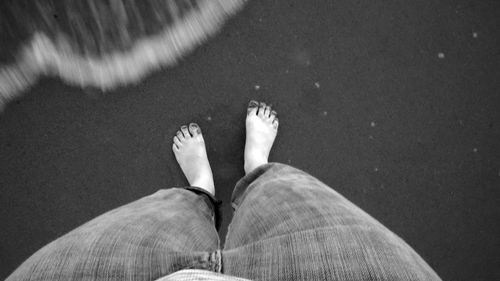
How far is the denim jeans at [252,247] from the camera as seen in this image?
19.4 inches

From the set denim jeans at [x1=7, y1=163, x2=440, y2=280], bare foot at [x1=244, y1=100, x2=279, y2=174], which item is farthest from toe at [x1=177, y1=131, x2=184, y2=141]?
denim jeans at [x1=7, y1=163, x2=440, y2=280]

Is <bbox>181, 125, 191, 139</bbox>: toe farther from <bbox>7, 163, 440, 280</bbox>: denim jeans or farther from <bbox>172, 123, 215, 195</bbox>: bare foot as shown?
<bbox>7, 163, 440, 280</bbox>: denim jeans

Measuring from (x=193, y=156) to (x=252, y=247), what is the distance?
21.0 inches

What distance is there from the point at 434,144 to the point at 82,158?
1116 mm

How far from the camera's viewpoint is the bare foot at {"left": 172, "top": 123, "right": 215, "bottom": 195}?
1046 millimetres

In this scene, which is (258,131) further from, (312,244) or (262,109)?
(312,244)

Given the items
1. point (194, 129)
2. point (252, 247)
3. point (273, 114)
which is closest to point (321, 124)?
point (273, 114)

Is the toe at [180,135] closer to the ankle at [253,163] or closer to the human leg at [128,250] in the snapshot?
the ankle at [253,163]

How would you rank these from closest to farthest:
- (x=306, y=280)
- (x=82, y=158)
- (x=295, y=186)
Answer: (x=306, y=280)
(x=295, y=186)
(x=82, y=158)

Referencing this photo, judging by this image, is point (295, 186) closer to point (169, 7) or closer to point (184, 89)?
point (184, 89)

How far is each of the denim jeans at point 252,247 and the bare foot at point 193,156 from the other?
34 cm

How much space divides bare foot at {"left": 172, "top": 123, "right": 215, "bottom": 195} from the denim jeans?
34 cm

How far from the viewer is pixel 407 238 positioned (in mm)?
1109

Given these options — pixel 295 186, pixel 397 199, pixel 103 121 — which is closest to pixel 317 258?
pixel 295 186
